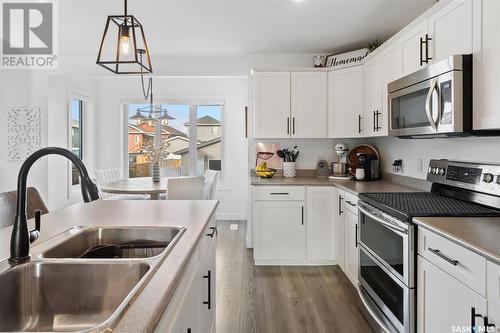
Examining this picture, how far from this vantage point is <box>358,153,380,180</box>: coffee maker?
11.5ft

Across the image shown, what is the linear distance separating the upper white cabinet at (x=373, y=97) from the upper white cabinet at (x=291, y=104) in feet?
1.67

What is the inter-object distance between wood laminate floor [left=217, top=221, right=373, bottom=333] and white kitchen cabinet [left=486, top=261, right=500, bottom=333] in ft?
4.10

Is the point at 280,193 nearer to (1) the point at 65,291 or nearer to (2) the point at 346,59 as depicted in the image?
(2) the point at 346,59

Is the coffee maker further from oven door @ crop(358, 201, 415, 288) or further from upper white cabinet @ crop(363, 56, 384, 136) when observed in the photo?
oven door @ crop(358, 201, 415, 288)

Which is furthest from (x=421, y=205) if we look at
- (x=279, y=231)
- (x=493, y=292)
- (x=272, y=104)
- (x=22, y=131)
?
(x=22, y=131)

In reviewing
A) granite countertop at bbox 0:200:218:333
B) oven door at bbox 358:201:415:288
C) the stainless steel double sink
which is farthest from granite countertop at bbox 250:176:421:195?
the stainless steel double sink

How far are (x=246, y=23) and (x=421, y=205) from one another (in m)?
2.41

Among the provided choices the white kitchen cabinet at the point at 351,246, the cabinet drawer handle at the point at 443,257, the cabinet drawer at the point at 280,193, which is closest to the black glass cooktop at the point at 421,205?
the cabinet drawer handle at the point at 443,257

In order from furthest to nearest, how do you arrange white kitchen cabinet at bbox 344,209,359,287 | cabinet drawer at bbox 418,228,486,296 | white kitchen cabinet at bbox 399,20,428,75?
white kitchen cabinet at bbox 344,209,359,287
white kitchen cabinet at bbox 399,20,428,75
cabinet drawer at bbox 418,228,486,296

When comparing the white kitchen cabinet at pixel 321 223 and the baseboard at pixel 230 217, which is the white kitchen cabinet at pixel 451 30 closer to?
the white kitchen cabinet at pixel 321 223

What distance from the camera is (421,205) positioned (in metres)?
2.02

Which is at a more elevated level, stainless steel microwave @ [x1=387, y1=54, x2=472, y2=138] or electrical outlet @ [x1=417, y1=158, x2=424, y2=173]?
stainless steel microwave @ [x1=387, y1=54, x2=472, y2=138]

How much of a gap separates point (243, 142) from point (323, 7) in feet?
11.2

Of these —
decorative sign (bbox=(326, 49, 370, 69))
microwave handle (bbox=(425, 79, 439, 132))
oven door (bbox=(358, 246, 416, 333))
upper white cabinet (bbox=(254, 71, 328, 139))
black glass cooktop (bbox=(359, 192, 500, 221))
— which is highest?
decorative sign (bbox=(326, 49, 370, 69))
